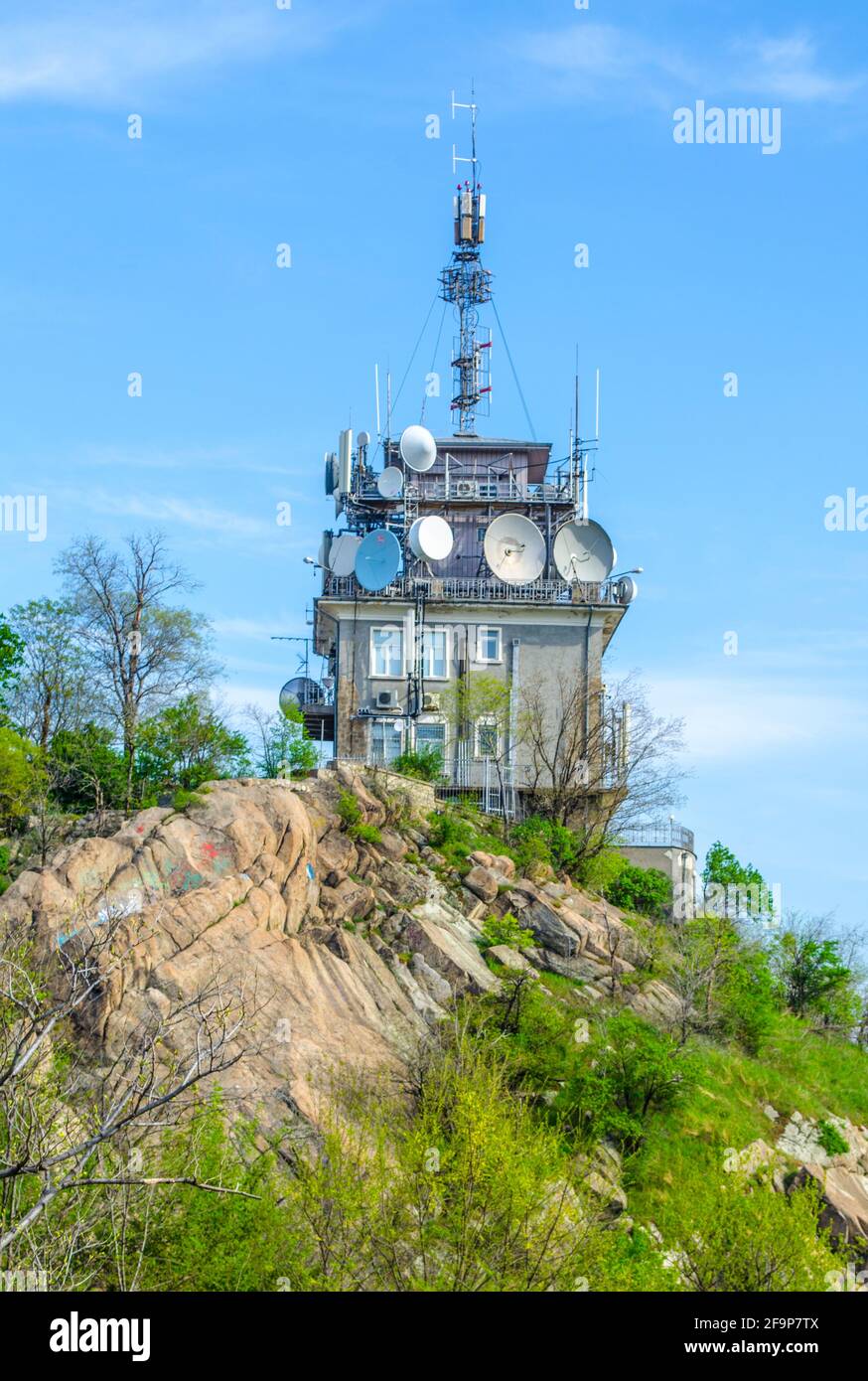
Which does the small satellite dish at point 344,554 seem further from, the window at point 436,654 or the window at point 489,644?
the window at point 489,644

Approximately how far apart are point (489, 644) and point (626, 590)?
17.2 ft

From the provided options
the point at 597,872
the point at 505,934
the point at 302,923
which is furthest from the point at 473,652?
the point at 302,923

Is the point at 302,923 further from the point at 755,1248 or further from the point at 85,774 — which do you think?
the point at 755,1248

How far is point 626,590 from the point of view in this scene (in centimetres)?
5872

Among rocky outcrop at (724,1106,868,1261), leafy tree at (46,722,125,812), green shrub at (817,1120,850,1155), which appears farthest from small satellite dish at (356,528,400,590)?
green shrub at (817,1120,850,1155)

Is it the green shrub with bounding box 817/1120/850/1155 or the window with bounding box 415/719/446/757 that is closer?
the green shrub with bounding box 817/1120/850/1155

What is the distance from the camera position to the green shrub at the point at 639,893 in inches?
2051

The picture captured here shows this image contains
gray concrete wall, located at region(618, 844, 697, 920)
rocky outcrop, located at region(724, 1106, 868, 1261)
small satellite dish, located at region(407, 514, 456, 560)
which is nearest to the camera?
rocky outcrop, located at region(724, 1106, 868, 1261)

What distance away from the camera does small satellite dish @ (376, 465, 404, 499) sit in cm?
6081

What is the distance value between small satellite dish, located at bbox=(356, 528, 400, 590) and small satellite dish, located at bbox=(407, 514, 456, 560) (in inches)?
26.6

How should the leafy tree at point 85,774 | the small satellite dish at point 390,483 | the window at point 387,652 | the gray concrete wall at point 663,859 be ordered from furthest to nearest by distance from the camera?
the small satellite dish at point 390,483, the window at point 387,652, the gray concrete wall at point 663,859, the leafy tree at point 85,774

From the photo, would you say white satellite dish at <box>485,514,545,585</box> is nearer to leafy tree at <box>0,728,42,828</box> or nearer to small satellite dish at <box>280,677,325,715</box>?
small satellite dish at <box>280,677,325,715</box>

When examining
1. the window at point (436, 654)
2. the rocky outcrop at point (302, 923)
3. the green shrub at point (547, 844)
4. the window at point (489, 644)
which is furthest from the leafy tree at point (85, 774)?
the window at point (489, 644)

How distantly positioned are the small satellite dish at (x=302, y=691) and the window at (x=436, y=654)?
591cm
